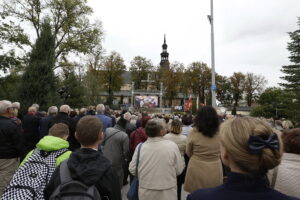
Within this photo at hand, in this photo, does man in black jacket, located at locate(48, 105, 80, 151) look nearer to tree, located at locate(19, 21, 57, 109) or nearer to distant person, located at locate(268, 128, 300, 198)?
distant person, located at locate(268, 128, 300, 198)

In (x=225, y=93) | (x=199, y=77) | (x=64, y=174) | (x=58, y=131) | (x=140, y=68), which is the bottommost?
(x=64, y=174)

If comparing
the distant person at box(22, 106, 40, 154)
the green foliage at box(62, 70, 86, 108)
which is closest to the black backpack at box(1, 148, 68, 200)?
the distant person at box(22, 106, 40, 154)

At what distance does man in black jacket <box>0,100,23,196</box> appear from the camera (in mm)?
4344

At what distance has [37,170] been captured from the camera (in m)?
2.38

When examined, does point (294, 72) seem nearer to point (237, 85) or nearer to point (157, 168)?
point (157, 168)

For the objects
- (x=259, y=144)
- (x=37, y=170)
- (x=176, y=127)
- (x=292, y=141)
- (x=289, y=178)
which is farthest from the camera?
(x=176, y=127)

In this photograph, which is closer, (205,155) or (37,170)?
(37,170)

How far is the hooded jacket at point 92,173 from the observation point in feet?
6.26

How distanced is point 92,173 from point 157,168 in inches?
70.3

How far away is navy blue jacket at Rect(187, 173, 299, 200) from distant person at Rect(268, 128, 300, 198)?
1009 millimetres

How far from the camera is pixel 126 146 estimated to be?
17.2 feet

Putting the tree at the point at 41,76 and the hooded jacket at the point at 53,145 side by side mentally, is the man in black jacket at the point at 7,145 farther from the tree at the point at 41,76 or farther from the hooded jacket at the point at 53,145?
the tree at the point at 41,76

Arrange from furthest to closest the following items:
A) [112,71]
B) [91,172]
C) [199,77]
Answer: [199,77]
[112,71]
[91,172]

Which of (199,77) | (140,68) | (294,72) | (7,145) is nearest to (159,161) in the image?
(7,145)
